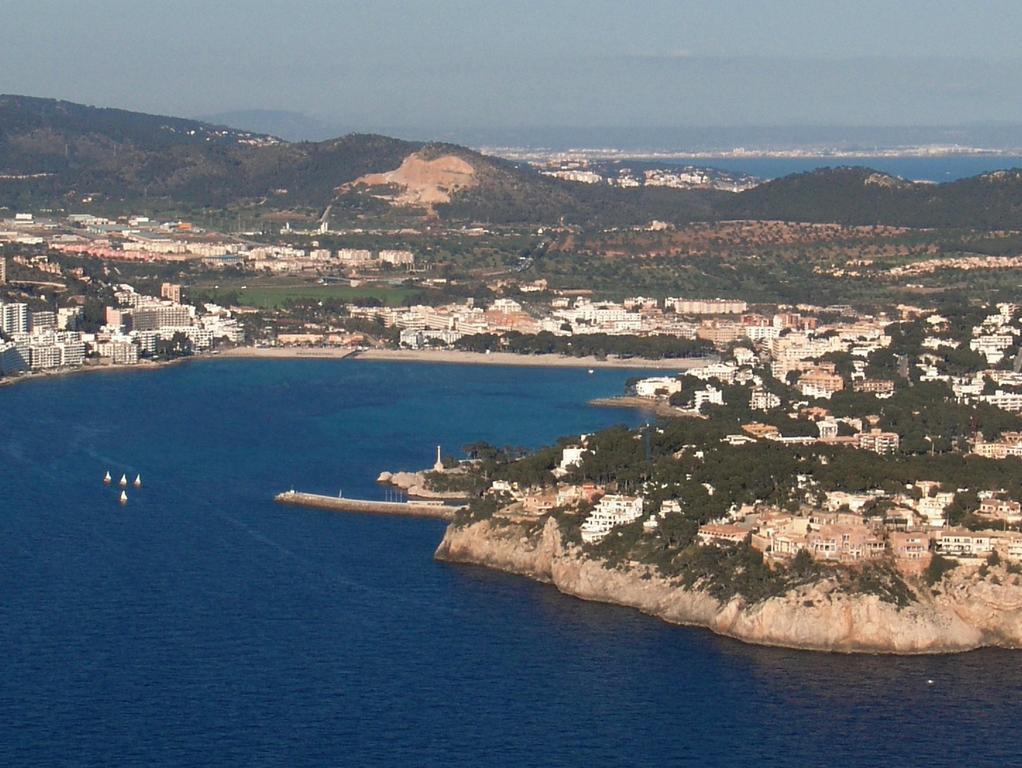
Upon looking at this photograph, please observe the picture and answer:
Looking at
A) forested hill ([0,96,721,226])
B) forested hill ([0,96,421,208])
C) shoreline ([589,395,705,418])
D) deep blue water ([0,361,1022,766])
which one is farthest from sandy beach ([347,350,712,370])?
forested hill ([0,96,421,208])

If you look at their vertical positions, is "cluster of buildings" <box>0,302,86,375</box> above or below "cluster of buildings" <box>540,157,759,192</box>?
below

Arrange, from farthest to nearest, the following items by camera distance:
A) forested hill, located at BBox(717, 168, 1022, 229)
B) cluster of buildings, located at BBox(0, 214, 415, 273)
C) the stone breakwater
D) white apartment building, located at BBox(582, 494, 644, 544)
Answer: forested hill, located at BBox(717, 168, 1022, 229)
cluster of buildings, located at BBox(0, 214, 415, 273)
white apartment building, located at BBox(582, 494, 644, 544)
the stone breakwater

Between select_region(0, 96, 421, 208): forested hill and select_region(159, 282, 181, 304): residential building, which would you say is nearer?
select_region(159, 282, 181, 304): residential building

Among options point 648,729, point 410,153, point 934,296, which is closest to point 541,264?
point 934,296

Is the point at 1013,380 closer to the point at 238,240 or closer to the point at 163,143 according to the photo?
the point at 238,240

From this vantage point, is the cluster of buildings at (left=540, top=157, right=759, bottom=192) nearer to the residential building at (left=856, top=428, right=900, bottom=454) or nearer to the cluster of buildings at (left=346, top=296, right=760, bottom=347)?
the cluster of buildings at (left=346, top=296, right=760, bottom=347)

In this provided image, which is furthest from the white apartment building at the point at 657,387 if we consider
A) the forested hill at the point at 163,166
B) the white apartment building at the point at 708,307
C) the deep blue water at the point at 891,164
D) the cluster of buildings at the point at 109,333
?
the deep blue water at the point at 891,164

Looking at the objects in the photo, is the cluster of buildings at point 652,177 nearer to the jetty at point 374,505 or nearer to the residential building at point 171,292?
the residential building at point 171,292
